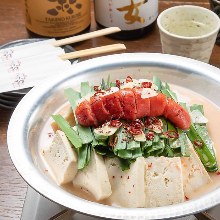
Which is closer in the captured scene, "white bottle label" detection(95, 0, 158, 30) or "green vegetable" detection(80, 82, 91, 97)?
"green vegetable" detection(80, 82, 91, 97)

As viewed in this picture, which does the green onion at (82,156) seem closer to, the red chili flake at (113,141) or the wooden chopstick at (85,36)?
the red chili flake at (113,141)

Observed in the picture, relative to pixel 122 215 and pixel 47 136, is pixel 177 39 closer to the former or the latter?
pixel 47 136

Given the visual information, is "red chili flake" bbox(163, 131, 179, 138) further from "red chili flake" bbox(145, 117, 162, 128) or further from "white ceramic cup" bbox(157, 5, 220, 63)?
"white ceramic cup" bbox(157, 5, 220, 63)

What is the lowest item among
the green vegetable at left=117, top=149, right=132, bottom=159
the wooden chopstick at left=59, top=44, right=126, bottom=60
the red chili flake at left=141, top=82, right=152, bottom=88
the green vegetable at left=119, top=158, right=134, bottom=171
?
the wooden chopstick at left=59, top=44, right=126, bottom=60


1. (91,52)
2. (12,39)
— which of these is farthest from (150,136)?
(12,39)

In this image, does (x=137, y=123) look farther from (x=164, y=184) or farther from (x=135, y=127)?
(x=164, y=184)

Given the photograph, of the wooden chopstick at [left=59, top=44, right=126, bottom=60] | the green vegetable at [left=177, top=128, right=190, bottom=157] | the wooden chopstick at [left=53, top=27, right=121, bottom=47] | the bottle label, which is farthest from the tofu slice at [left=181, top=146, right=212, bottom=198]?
the bottle label

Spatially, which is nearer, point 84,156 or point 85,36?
point 84,156
